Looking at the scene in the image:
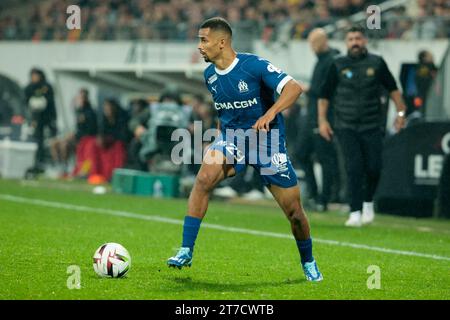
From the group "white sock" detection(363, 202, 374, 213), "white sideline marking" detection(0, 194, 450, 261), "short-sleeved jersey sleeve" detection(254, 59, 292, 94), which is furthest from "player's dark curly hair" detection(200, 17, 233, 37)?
"white sock" detection(363, 202, 374, 213)

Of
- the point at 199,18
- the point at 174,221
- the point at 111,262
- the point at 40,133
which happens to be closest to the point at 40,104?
the point at 40,133

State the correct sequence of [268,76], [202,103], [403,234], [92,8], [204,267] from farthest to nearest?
[92,8]
[202,103]
[403,234]
[204,267]
[268,76]

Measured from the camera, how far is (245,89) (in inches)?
371

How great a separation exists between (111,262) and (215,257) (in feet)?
6.51

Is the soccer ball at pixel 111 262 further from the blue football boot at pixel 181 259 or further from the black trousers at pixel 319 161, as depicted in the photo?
the black trousers at pixel 319 161

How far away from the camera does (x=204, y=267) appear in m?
10.2

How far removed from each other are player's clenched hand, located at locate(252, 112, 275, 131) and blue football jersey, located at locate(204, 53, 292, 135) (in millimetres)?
381

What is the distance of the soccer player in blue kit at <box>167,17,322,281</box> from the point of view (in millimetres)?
9320

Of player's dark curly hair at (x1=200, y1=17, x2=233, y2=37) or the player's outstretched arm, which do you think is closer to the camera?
the player's outstretched arm

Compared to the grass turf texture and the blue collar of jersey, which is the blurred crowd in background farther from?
the blue collar of jersey

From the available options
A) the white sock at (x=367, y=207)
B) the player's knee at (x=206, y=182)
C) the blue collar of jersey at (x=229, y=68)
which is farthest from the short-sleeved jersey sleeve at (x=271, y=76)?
the white sock at (x=367, y=207)

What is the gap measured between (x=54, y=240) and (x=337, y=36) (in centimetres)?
1145
